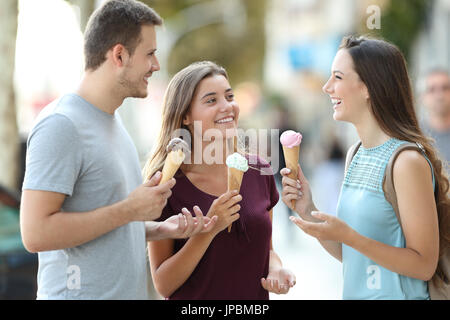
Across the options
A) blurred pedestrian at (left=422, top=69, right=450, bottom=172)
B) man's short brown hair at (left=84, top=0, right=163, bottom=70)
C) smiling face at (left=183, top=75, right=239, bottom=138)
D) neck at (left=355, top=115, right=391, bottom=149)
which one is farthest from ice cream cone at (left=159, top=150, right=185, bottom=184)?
blurred pedestrian at (left=422, top=69, right=450, bottom=172)

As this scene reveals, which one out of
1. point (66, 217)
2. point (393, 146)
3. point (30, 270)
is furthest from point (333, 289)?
point (66, 217)

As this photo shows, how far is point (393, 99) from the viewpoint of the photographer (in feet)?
8.19

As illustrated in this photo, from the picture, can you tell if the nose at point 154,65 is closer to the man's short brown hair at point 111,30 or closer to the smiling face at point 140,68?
the smiling face at point 140,68

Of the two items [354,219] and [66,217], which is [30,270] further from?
[354,219]

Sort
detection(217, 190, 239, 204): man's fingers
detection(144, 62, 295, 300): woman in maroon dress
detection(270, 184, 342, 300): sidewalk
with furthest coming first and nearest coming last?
detection(270, 184, 342, 300): sidewalk, detection(144, 62, 295, 300): woman in maroon dress, detection(217, 190, 239, 204): man's fingers

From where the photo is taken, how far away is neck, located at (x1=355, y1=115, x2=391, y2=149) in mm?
2516

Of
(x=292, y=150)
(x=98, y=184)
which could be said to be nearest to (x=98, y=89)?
(x=98, y=184)

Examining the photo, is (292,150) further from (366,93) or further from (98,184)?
(98,184)

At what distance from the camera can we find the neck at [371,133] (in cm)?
252

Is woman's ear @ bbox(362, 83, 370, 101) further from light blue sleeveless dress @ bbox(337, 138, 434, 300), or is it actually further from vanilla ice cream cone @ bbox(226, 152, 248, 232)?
vanilla ice cream cone @ bbox(226, 152, 248, 232)

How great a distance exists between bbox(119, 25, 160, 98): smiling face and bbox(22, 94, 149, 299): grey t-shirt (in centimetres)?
17

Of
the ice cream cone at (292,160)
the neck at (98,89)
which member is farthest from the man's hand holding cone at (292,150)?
the neck at (98,89)

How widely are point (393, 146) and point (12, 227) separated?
126 inches

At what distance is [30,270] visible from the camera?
4.37 m
